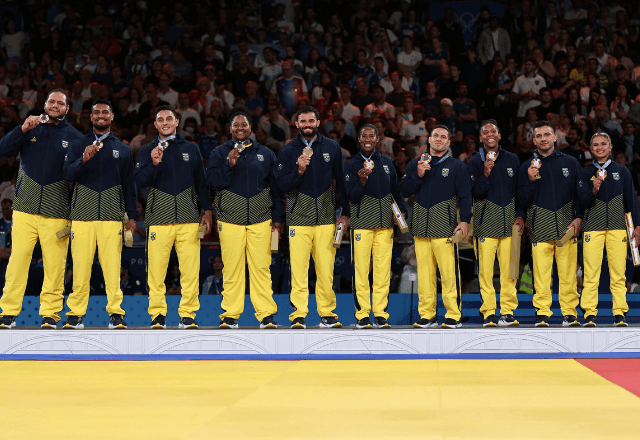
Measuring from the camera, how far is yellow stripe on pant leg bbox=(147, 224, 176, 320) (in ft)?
26.3

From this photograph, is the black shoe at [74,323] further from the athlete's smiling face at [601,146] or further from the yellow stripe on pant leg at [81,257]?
the athlete's smiling face at [601,146]

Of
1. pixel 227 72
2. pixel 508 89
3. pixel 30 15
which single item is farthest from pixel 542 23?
pixel 30 15

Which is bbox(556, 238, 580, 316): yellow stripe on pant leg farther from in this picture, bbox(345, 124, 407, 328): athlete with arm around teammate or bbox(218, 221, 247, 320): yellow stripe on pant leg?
bbox(218, 221, 247, 320): yellow stripe on pant leg

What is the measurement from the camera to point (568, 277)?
8.36 meters

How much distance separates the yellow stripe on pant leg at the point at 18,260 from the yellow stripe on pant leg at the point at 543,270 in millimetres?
5434

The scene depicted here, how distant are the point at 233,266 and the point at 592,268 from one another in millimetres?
3937

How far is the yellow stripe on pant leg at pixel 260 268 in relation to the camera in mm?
8141

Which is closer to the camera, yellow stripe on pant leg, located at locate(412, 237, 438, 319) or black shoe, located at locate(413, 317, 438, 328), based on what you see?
black shoe, located at locate(413, 317, 438, 328)

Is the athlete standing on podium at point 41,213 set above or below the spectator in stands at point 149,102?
below

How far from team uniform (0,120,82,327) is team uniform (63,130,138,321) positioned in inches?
7.6

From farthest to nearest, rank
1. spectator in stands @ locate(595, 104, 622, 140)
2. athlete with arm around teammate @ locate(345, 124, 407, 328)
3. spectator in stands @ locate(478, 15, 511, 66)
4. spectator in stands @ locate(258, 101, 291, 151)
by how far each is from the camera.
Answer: spectator in stands @ locate(478, 15, 511, 66) → spectator in stands @ locate(258, 101, 291, 151) → spectator in stands @ locate(595, 104, 622, 140) → athlete with arm around teammate @ locate(345, 124, 407, 328)

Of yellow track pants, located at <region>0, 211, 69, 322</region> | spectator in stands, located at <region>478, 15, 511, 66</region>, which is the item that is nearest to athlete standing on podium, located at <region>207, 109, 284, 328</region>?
yellow track pants, located at <region>0, 211, 69, 322</region>

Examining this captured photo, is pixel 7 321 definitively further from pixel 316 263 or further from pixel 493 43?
pixel 493 43

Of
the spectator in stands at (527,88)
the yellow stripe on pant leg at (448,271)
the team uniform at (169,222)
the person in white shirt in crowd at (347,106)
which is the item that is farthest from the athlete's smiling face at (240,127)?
the spectator in stands at (527,88)
